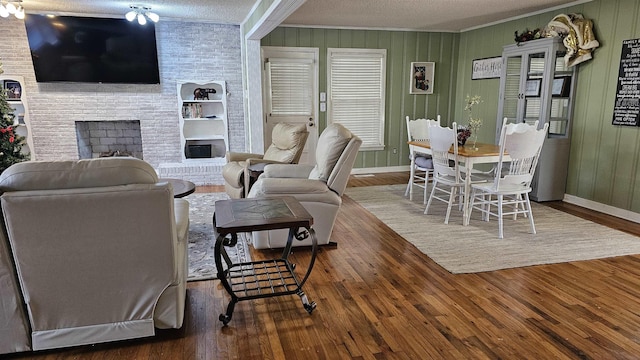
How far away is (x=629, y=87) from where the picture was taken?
168 inches

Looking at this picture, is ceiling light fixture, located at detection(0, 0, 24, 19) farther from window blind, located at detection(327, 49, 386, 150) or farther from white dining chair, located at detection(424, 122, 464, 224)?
white dining chair, located at detection(424, 122, 464, 224)

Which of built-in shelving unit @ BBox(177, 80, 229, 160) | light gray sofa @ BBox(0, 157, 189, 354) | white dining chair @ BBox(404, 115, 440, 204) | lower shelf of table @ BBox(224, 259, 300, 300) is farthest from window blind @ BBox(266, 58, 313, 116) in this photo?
light gray sofa @ BBox(0, 157, 189, 354)

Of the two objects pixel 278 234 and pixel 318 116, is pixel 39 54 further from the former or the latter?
pixel 278 234

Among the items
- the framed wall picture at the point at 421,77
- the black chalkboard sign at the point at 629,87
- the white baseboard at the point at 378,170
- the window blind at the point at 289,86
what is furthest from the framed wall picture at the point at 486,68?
the window blind at the point at 289,86

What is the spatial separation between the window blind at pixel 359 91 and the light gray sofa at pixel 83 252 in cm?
501

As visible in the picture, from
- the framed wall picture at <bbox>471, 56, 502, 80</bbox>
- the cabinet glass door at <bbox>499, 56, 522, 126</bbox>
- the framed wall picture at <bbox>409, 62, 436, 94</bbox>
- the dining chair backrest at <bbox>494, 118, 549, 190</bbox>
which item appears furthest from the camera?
the framed wall picture at <bbox>409, 62, 436, 94</bbox>

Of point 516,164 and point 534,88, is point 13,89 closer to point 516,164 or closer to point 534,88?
point 516,164

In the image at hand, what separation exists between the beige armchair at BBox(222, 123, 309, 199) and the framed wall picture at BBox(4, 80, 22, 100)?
3355 millimetres

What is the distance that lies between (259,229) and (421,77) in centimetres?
556

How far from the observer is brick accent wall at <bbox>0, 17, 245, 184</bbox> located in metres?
5.77

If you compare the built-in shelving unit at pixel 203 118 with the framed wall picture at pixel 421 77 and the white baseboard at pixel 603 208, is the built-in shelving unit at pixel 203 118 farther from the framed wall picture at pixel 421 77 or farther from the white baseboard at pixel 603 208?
the white baseboard at pixel 603 208

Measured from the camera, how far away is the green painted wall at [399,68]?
6.50 meters

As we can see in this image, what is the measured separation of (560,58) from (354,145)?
3.23 m

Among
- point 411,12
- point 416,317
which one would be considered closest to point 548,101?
point 411,12
